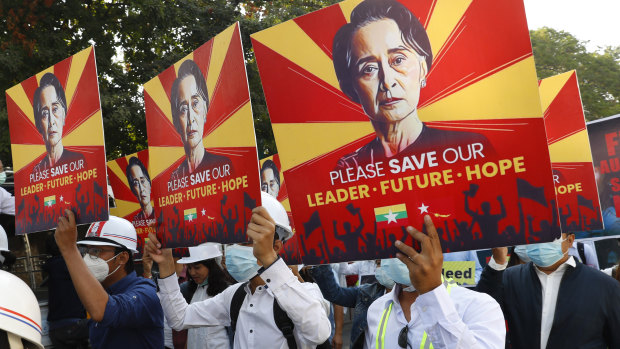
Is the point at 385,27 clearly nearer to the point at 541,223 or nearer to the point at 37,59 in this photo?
the point at 541,223

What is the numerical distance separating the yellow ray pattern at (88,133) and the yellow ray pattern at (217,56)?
0.68 metres

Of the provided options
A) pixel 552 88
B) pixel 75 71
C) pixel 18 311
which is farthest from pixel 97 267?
pixel 552 88

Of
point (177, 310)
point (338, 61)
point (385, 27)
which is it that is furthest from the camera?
point (177, 310)

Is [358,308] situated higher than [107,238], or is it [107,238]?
[107,238]

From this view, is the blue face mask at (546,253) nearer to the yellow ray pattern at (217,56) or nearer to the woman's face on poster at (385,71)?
the woman's face on poster at (385,71)

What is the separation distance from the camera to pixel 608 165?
5527mm

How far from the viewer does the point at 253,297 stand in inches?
149

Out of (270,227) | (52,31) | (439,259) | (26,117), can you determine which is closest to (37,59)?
(52,31)

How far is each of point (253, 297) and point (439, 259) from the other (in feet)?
5.82

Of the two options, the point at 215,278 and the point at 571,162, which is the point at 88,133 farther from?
the point at 571,162

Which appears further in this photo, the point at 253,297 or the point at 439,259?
the point at 253,297

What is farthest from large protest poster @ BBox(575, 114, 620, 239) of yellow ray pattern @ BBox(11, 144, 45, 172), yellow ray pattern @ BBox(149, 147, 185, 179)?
yellow ray pattern @ BBox(11, 144, 45, 172)

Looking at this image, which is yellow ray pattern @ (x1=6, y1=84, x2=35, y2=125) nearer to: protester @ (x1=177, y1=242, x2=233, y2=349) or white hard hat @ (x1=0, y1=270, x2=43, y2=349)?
protester @ (x1=177, y1=242, x2=233, y2=349)

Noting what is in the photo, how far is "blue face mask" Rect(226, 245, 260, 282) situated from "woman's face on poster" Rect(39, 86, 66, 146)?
1.24 meters
